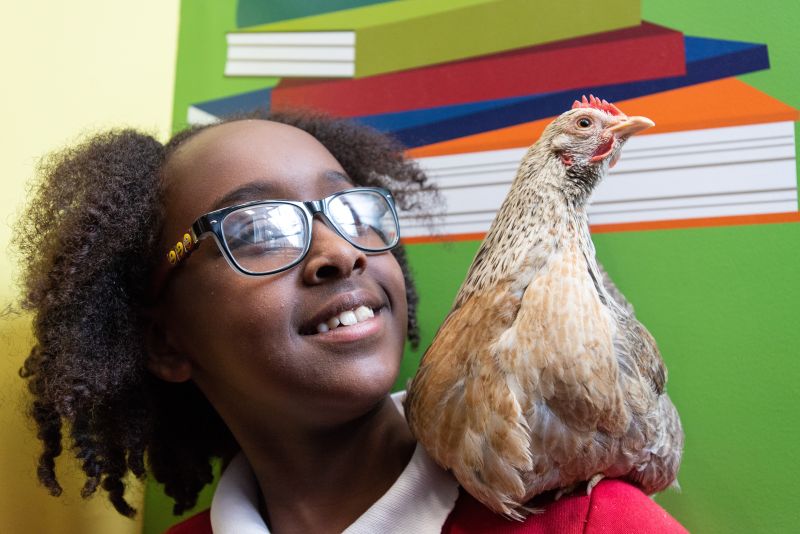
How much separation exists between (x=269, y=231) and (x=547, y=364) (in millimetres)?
476

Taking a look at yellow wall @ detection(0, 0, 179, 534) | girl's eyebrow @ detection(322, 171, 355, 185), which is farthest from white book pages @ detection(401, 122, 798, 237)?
yellow wall @ detection(0, 0, 179, 534)

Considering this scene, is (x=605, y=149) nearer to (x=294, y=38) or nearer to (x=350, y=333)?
(x=350, y=333)

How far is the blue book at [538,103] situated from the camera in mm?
1312

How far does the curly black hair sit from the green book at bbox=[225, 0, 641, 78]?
0.39m

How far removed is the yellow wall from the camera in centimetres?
140

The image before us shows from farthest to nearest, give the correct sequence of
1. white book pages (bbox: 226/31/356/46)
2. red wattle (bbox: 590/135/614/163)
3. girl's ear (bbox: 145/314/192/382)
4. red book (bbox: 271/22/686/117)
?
1. white book pages (bbox: 226/31/356/46)
2. red book (bbox: 271/22/686/117)
3. girl's ear (bbox: 145/314/192/382)
4. red wattle (bbox: 590/135/614/163)

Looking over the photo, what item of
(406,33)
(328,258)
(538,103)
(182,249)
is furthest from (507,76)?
(182,249)

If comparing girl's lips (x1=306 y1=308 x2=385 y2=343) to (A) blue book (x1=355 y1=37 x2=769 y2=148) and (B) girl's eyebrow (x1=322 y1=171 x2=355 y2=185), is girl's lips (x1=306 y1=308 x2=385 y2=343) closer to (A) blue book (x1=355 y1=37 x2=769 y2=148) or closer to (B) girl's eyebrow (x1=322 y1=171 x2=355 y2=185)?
(B) girl's eyebrow (x1=322 y1=171 x2=355 y2=185)

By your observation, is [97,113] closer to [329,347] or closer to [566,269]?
[329,347]

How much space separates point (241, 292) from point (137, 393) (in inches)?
15.6

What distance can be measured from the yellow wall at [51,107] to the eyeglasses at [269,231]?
502mm

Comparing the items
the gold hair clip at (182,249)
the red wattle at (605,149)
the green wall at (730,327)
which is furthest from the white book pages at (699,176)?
the gold hair clip at (182,249)

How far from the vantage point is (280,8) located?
1714 millimetres

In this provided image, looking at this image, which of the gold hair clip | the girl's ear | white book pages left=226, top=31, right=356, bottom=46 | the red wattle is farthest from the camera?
white book pages left=226, top=31, right=356, bottom=46
